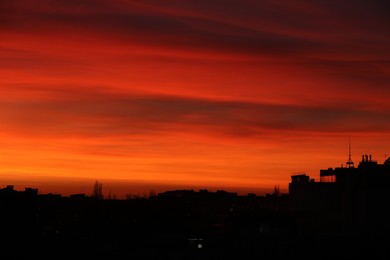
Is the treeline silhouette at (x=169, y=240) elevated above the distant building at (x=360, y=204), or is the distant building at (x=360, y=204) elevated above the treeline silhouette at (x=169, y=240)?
the distant building at (x=360, y=204)

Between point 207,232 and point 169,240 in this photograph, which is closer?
point 169,240

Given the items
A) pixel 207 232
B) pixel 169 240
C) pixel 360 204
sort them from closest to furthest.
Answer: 1. pixel 169 240
2. pixel 207 232
3. pixel 360 204

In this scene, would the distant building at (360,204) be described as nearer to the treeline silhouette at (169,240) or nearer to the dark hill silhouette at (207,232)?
the dark hill silhouette at (207,232)

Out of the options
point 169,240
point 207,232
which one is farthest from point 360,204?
point 169,240

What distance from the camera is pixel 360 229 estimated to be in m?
93.4

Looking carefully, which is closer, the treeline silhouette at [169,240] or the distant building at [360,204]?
the treeline silhouette at [169,240]

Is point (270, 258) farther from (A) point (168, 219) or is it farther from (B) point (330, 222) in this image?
(B) point (330, 222)

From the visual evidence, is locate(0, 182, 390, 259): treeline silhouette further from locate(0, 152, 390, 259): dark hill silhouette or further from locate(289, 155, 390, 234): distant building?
locate(289, 155, 390, 234): distant building

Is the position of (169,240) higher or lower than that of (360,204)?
lower

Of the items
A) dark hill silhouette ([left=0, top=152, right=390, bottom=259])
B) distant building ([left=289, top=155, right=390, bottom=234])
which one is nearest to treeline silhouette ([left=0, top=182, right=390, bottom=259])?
dark hill silhouette ([left=0, top=152, right=390, bottom=259])

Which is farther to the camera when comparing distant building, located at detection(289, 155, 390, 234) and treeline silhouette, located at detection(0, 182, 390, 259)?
distant building, located at detection(289, 155, 390, 234)

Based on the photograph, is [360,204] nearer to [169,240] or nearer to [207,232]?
[207,232]

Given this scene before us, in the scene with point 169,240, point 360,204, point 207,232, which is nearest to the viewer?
point 169,240

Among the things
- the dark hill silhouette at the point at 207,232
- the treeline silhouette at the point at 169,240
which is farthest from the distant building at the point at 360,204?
the treeline silhouette at the point at 169,240
